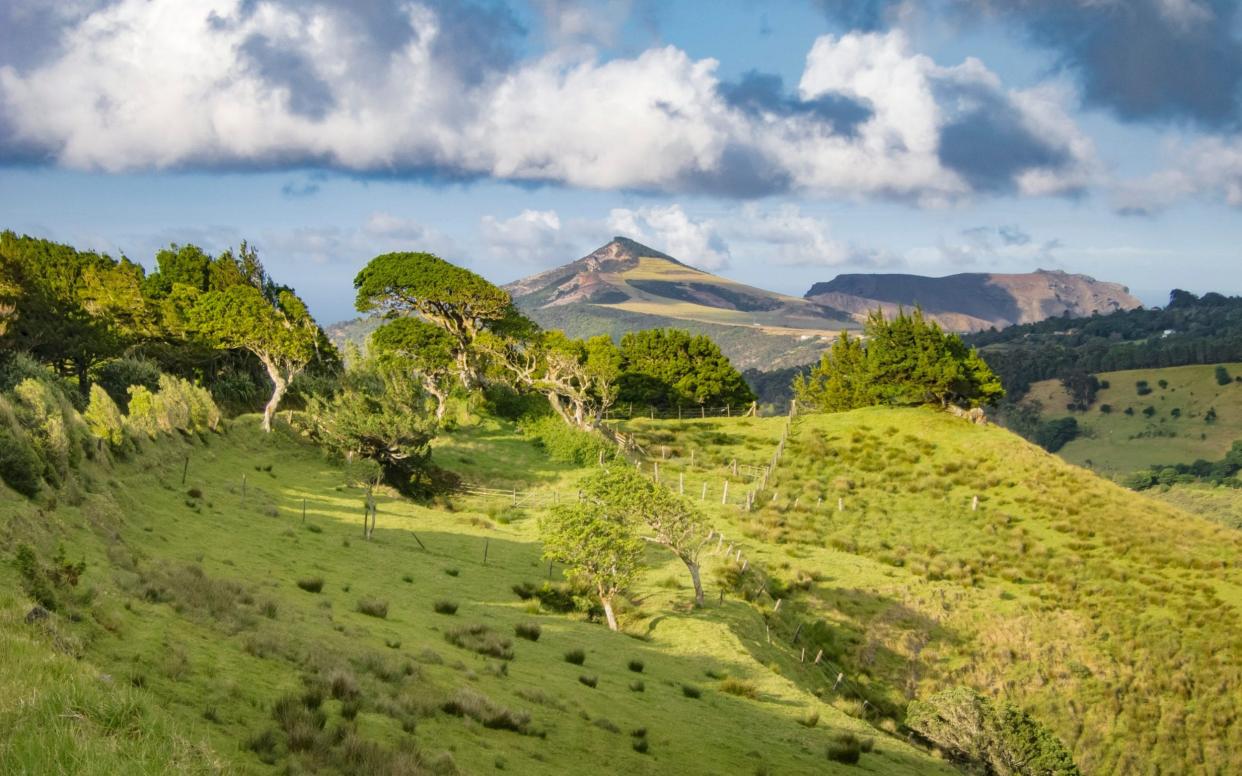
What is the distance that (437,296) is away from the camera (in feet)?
261

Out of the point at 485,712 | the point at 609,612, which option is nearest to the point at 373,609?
the point at 485,712

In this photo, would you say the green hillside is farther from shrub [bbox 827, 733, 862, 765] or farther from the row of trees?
the row of trees

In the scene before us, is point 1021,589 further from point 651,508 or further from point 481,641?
point 481,641

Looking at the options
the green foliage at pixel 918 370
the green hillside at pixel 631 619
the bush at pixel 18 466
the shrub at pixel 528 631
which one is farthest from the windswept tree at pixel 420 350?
the bush at pixel 18 466

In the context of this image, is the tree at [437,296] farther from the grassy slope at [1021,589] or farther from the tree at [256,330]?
the grassy slope at [1021,589]

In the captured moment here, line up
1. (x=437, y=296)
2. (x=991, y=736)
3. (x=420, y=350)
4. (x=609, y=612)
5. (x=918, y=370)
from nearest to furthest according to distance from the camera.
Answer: (x=991, y=736), (x=609, y=612), (x=420, y=350), (x=437, y=296), (x=918, y=370)

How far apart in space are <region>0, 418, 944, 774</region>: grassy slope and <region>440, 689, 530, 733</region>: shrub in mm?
294

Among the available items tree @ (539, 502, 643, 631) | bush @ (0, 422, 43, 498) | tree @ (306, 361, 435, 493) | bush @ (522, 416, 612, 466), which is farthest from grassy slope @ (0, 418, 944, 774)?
bush @ (522, 416, 612, 466)

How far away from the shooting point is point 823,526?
186ft

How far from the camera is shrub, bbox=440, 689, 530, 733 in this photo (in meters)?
16.7

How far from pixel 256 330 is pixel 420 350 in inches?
749

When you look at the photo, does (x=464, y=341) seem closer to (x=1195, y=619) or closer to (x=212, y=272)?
(x=212, y=272)

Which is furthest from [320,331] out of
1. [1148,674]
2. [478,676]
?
[1148,674]

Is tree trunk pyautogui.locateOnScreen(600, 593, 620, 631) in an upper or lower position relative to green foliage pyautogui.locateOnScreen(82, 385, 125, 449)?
lower
